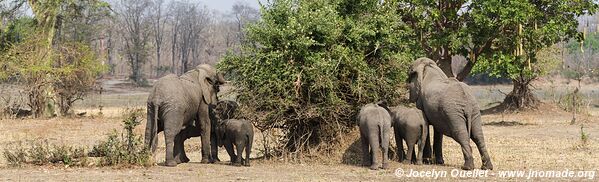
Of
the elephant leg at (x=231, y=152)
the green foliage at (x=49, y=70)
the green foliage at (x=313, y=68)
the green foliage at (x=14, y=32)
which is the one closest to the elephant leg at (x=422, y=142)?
the green foliage at (x=313, y=68)

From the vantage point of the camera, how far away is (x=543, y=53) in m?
39.5

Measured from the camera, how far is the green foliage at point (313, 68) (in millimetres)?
15852

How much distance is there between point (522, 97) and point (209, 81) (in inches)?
998

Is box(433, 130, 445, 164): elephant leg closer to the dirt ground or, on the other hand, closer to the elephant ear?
the dirt ground

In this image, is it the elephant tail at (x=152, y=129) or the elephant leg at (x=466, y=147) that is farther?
the elephant tail at (x=152, y=129)

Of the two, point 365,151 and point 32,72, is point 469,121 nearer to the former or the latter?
point 365,151

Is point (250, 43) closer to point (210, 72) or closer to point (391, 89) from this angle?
point (210, 72)

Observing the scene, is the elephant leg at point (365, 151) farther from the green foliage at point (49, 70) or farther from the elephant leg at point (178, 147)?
the green foliage at point (49, 70)

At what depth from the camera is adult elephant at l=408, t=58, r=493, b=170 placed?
48.8ft

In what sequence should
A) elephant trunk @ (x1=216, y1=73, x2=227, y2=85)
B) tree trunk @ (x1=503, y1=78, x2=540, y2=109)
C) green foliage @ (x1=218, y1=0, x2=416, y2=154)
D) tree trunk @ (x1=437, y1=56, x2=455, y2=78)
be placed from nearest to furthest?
green foliage @ (x1=218, y1=0, x2=416, y2=154) → elephant trunk @ (x1=216, y1=73, x2=227, y2=85) → tree trunk @ (x1=437, y1=56, x2=455, y2=78) → tree trunk @ (x1=503, y1=78, x2=540, y2=109)

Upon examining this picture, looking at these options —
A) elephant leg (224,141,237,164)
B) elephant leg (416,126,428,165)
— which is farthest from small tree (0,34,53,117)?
elephant leg (416,126,428,165)

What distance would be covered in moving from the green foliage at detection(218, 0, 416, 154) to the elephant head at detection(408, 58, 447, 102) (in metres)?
0.39

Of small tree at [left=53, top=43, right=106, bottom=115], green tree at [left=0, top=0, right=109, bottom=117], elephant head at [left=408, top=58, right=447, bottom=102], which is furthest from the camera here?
small tree at [left=53, top=43, right=106, bottom=115]

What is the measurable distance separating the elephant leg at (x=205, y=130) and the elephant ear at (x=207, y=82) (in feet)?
0.62
